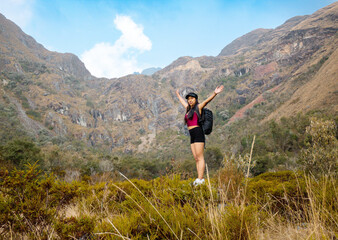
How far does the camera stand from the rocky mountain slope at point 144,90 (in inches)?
3000

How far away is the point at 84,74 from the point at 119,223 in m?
215

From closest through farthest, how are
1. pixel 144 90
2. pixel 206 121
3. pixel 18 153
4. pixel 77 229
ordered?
pixel 77 229
pixel 206 121
pixel 18 153
pixel 144 90

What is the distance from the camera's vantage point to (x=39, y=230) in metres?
1.86

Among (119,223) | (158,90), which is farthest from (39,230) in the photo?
(158,90)

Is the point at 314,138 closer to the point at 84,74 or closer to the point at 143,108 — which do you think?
the point at 143,108

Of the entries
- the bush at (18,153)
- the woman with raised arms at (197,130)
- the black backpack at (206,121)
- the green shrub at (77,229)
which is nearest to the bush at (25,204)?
the green shrub at (77,229)

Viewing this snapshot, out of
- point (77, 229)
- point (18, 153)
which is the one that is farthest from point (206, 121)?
point (18, 153)

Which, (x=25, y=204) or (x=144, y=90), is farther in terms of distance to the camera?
(x=144, y=90)

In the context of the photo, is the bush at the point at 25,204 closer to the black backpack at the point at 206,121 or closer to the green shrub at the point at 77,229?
the green shrub at the point at 77,229

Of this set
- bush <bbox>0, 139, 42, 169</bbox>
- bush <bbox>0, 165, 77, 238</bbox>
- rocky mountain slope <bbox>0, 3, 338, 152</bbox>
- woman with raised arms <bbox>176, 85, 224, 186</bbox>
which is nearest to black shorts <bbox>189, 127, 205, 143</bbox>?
woman with raised arms <bbox>176, 85, 224, 186</bbox>

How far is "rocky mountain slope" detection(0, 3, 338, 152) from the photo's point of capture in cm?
7619

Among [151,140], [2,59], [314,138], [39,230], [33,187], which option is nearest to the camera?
[39,230]

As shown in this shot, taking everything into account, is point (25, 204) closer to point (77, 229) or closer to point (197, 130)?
point (77, 229)

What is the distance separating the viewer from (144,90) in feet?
493
